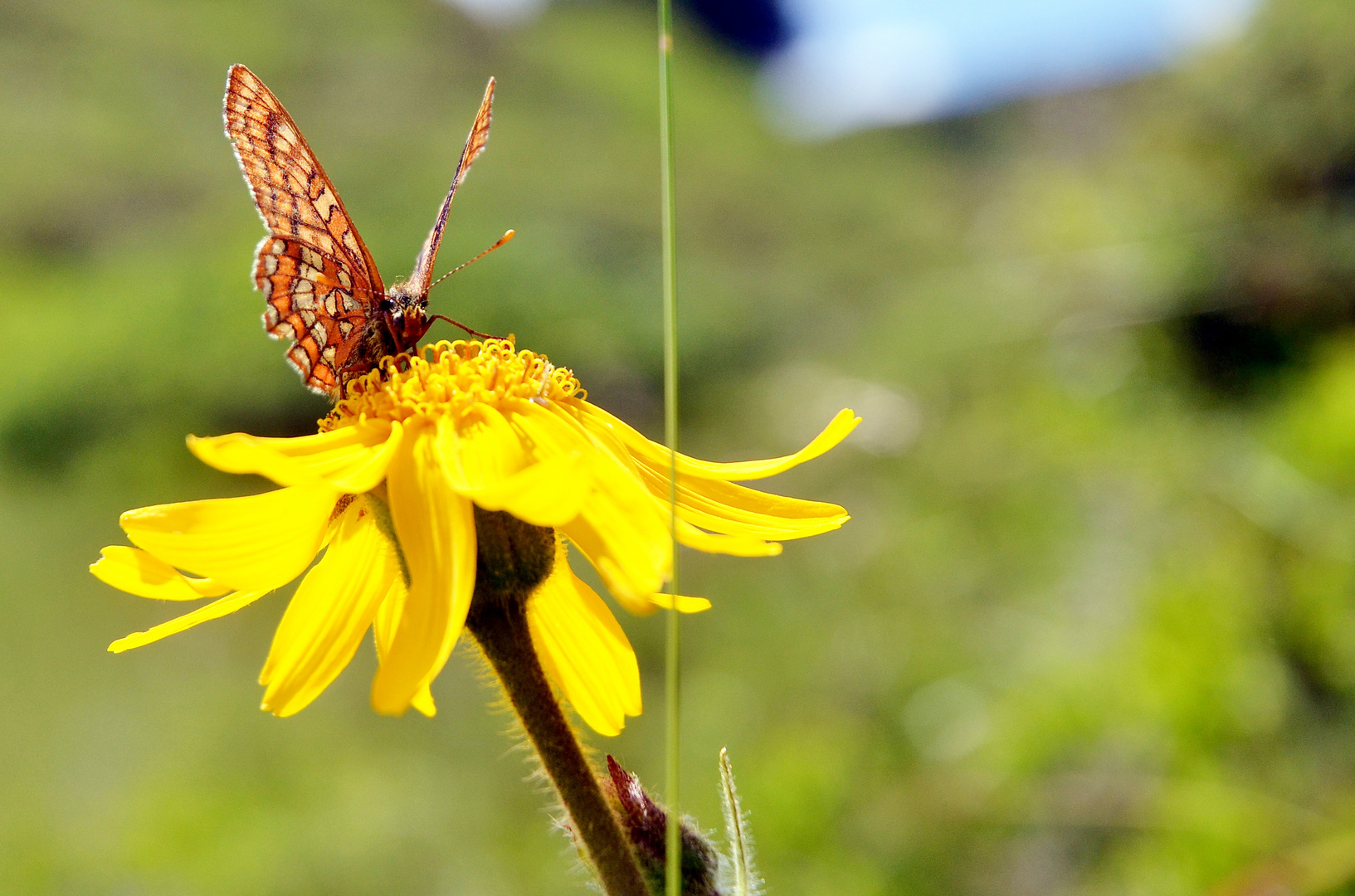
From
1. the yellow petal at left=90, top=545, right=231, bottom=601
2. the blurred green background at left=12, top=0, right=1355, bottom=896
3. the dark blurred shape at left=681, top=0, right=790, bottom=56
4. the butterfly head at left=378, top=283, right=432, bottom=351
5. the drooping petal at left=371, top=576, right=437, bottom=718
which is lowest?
the blurred green background at left=12, top=0, right=1355, bottom=896

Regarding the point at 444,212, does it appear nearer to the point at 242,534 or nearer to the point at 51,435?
the point at 242,534

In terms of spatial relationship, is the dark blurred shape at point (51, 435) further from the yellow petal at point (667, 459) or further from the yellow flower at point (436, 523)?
the yellow petal at point (667, 459)

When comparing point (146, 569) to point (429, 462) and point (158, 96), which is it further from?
point (158, 96)

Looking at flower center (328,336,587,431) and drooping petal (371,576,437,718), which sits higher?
flower center (328,336,587,431)

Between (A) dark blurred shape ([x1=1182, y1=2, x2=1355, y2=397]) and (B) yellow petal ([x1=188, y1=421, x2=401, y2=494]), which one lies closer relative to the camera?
(B) yellow petal ([x1=188, y1=421, x2=401, y2=494])

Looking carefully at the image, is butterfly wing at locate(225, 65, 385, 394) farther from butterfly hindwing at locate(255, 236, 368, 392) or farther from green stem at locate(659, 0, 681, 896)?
green stem at locate(659, 0, 681, 896)

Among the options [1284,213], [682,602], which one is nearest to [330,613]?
[682,602]

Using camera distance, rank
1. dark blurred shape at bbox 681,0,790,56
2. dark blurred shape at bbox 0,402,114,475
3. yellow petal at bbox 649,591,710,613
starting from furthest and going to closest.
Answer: dark blurred shape at bbox 681,0,790,56 → dark blurred shape at bbox 0,402,114,475 → yellow petal at bbox 649,591,710,613

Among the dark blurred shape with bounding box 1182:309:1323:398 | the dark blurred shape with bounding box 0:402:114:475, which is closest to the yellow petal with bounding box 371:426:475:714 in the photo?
the dark blurred shape with bounding box 1182:309:1323:398
